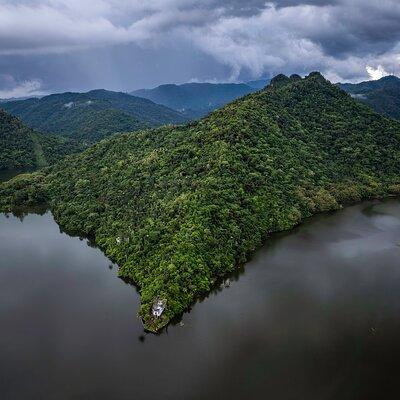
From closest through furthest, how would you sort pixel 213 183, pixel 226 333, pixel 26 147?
1. pixel 226 333
2. pixel 213 183
3. pixel 26 147

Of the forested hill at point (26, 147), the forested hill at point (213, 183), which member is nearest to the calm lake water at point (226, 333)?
the forested hill at point (213, 183)

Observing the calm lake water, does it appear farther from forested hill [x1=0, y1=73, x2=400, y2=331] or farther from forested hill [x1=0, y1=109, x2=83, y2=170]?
forested hill [x1=0, y1=109, x2=83, y2=170]

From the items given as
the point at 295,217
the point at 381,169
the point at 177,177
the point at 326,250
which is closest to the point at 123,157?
the point at 177,177

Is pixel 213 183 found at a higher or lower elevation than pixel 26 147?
higher

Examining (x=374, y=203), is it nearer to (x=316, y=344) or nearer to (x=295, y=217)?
Result: (x=295, y=217)

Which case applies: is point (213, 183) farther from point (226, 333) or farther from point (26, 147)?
point (26, 147)

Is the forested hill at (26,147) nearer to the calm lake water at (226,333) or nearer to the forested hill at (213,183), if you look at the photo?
the forested hill at (213,183)

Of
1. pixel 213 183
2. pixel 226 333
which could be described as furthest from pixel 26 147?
pixel 226 333
